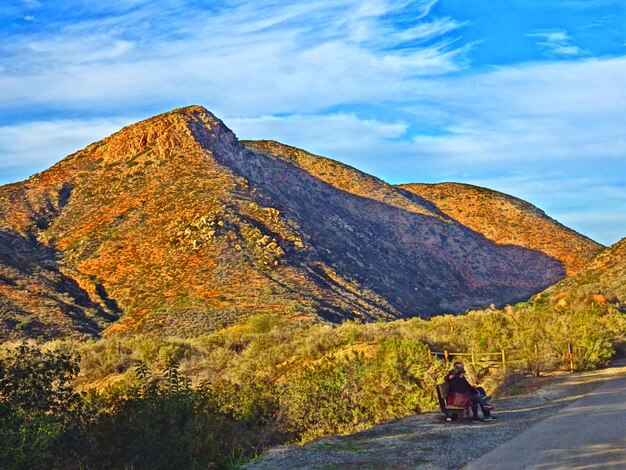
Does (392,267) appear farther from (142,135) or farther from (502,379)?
(502,379)

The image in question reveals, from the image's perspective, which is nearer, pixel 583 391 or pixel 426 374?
pixel 583 391

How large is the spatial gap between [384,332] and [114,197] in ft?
131

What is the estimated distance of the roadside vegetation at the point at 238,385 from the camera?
1355 cm

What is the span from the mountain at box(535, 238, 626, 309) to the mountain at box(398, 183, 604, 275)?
22385 mm

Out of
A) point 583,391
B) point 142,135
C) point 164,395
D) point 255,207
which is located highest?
point 142,135

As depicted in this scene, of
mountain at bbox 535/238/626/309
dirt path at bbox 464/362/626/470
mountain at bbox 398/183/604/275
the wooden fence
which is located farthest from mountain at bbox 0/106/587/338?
dirt path at bbox 464/362/626/470

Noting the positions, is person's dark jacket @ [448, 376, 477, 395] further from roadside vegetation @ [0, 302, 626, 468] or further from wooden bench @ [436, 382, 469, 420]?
roadside vegetation @ [0, 302, 626, 468]

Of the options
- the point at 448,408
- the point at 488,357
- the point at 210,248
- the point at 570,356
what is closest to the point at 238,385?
the point at 488,357

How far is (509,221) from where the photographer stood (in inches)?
3809

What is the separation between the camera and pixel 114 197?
2522 inches

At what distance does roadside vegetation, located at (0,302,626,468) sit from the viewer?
1355 cm

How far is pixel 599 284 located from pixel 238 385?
1438 inches

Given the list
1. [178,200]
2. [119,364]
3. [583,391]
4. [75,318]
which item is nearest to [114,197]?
[178,200]

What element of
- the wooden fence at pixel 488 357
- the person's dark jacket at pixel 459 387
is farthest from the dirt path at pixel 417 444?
the wooden fence at pixel 488 357
